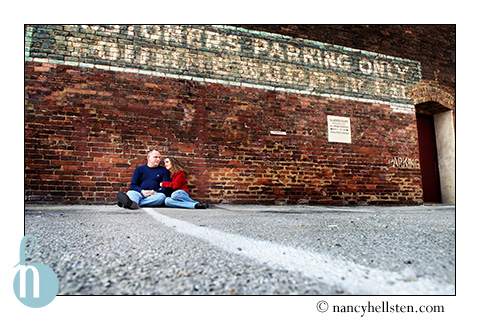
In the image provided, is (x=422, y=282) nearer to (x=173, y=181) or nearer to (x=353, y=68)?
(x=173, y=181)

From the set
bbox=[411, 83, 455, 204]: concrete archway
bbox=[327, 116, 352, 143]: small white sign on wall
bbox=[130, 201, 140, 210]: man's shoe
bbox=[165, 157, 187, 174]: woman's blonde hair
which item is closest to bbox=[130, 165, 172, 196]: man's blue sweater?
bbox=[165, 157, 187, 174]: woman's blonde hair

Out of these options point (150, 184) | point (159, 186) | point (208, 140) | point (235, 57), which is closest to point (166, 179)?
point (159, 186)

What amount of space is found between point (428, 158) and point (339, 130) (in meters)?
3.20

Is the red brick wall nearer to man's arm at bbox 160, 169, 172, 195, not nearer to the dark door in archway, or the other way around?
man's arm at bbox 160, 169, 172, 195

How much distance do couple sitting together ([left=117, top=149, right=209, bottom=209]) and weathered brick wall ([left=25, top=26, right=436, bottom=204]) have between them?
0.31m

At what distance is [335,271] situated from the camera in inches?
40.9

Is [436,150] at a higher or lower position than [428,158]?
higher

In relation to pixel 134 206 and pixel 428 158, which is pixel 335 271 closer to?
pixel 134 206

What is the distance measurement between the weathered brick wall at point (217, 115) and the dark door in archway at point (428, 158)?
947 millimetres

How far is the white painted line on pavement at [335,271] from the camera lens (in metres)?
0.88

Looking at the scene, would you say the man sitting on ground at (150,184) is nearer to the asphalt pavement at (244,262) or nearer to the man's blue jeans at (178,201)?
the man's blue jeans at (178,201)

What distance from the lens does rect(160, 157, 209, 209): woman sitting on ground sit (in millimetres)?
3794

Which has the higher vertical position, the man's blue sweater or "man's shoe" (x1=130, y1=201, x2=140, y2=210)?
the man's blue sweater

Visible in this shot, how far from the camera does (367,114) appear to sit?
18.3 ft
